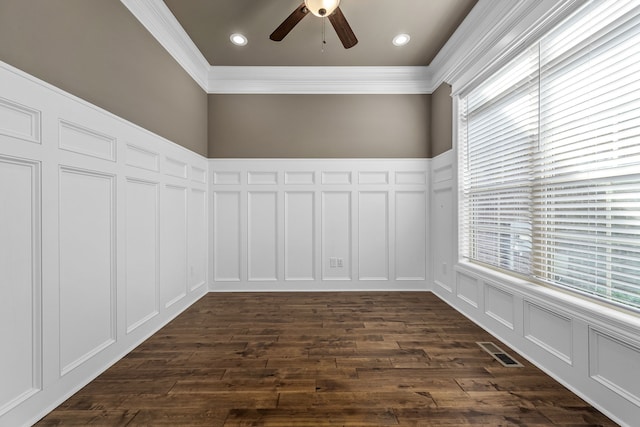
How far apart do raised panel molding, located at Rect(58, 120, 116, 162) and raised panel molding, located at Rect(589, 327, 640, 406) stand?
11.1 ft

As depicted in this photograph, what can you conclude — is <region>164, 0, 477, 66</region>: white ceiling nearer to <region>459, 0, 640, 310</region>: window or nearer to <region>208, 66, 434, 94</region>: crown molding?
<region>208, 66, 434, 94</region>: crown molding

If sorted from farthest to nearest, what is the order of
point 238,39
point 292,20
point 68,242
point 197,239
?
1. point 197,239
2. point 238,39
3. point 292,20
4. point 68,242

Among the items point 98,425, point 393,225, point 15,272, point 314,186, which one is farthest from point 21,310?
point 393,225

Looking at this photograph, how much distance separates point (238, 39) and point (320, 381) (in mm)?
3592

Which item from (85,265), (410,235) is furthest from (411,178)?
(85,265)

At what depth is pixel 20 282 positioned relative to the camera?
1556 millimetres

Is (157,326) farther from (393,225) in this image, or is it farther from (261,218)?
(393,225)

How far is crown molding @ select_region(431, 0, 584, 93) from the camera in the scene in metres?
2.14

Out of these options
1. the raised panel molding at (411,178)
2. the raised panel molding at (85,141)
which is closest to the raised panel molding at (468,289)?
the raised panel molding at (411,178)

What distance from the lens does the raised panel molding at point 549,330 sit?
6.39 ft

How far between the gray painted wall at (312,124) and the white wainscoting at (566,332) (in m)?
2.16

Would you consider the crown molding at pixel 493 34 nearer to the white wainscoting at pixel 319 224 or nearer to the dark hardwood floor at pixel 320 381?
the white wainscoting at pixel 319 224

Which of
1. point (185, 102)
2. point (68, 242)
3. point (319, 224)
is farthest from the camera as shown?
point (319, 224)

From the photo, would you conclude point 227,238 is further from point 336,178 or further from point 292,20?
point 292,20
